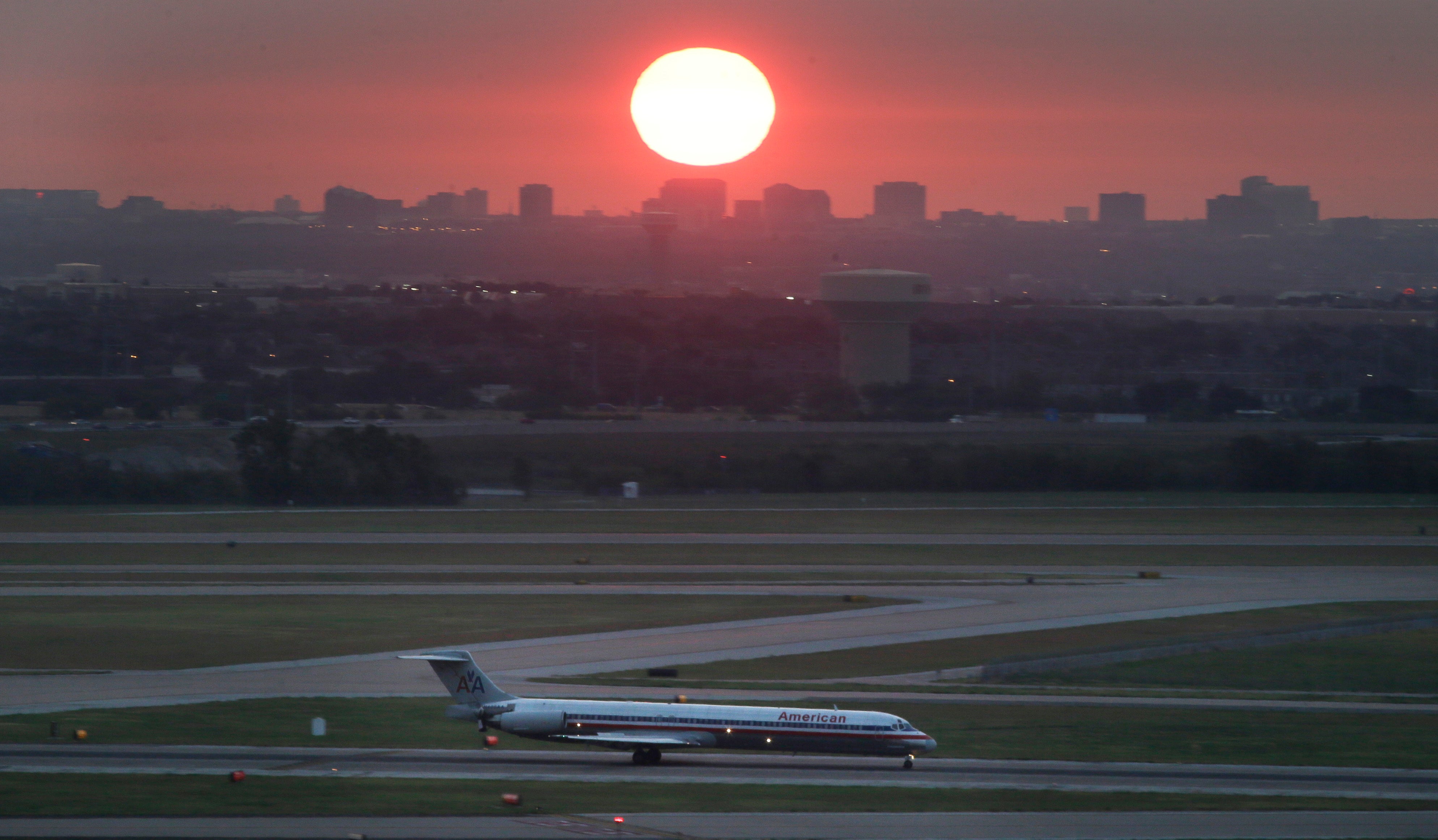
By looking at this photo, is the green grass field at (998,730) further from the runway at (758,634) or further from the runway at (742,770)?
the runway at (758,634)

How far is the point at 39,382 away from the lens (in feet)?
368

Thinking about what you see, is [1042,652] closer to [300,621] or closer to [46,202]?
[300,621]

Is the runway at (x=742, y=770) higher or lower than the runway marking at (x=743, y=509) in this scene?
higher

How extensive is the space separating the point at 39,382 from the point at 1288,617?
105175 mm

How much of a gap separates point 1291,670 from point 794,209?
152550 mm

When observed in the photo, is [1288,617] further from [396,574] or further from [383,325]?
[383,325]

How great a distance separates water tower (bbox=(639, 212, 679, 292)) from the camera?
178 m

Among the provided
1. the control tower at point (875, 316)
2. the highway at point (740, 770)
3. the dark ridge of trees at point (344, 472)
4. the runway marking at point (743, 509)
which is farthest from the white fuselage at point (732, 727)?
the control tower at point (875, 316)

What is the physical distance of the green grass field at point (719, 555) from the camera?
192ft

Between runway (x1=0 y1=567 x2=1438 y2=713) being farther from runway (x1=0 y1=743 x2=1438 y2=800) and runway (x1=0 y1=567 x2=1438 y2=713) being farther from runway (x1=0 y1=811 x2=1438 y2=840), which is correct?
runway (x1=0 y1=811 x2=1438 y2=840)

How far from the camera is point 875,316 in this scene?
120 meters

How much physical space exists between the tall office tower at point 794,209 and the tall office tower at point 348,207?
56.1 m

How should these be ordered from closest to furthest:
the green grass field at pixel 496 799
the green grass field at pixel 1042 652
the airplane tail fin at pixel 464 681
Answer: the green grass field at pixel 496 799
the airplane tail fin at pixel 464 681
the green grass field at pixel 1042 652

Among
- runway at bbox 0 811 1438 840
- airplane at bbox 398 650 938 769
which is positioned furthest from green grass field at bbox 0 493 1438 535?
runway at bbox 0 811 1438 840
